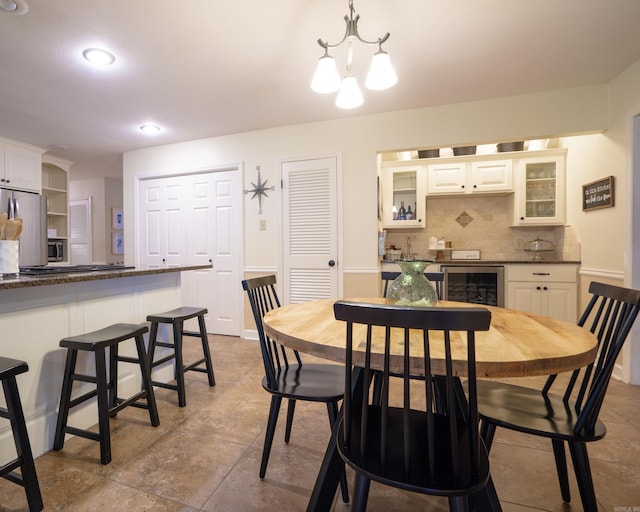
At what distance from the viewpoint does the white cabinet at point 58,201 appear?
4.71 metres

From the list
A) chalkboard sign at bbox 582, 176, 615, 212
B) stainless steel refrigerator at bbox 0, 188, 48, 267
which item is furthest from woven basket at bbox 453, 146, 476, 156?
stainless steel refrigerator at bbox 0, 188, 48, 267

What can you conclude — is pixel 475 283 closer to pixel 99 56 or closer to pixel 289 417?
pixel 289 417

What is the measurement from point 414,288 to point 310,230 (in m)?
2.15

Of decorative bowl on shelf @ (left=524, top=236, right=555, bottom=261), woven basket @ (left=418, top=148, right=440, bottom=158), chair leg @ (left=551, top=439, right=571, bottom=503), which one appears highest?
woven basket @ (left=418, top=148, right=440, bottom=158)

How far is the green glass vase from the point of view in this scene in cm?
139

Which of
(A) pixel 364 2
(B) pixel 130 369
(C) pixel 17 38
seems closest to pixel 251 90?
(A) pixel 364 2

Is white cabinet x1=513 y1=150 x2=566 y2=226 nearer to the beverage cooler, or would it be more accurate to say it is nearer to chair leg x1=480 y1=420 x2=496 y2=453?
the beverage cooler

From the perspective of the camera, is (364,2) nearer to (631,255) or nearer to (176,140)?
(631,255)

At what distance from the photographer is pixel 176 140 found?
390 centimetres

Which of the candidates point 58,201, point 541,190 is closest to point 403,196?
point 541,190

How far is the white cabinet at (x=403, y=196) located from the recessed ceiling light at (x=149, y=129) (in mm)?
2690

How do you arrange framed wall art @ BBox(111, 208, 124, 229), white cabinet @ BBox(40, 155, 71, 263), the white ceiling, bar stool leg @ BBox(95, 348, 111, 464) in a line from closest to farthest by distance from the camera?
bar stool leg @ BBox(95, 348, 111, 464) → the white ceiling → white cabinet @ BBox(40, 155, 71, 263) → framed wall art @ BBox(111, 208, 124, 229)

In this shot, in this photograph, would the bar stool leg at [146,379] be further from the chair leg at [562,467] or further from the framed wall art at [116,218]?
the framed wall art at [116,218]

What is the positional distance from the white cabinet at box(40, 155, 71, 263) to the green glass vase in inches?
207
